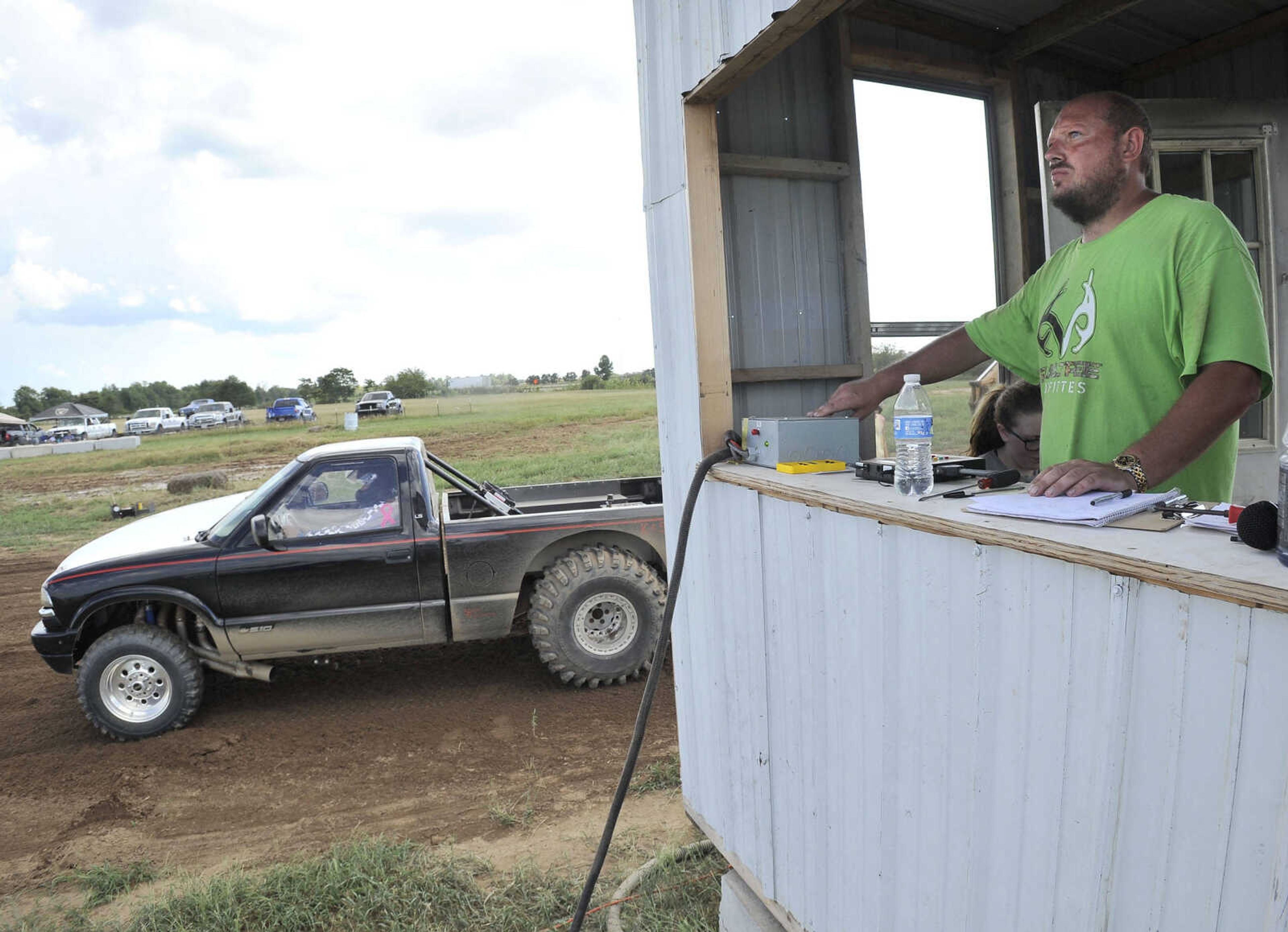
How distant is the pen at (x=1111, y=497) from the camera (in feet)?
5.92

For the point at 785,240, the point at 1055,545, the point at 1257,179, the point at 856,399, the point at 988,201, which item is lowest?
the point at 1055,545

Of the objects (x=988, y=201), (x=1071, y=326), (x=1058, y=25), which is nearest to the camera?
(x=1071, y=326)

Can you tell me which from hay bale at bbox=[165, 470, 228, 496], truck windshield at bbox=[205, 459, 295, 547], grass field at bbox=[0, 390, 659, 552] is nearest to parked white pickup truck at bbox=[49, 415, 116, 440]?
grass field at bbox=[0, 390, 659, 552]

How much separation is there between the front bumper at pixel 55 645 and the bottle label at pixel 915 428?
5510 millimetres

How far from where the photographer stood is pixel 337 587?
19.5 feet

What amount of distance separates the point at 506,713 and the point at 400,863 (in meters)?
1.95

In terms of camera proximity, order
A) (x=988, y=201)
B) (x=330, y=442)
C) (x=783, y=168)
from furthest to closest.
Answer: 1. (x=330, y=442)
2. (x=988, y=201)
3. (x=783, y=168)

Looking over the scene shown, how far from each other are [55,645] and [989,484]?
18.9 feet

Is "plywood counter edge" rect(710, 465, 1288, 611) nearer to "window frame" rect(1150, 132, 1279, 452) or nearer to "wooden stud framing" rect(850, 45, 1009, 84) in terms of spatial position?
"wooden stud framing" rect(850, 45, 1009, 84)

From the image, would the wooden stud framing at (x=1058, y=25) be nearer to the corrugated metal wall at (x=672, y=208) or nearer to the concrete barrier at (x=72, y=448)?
the corrugated metal wall at (x=672, y=208)

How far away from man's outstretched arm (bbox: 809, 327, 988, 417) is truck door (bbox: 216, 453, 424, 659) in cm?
383

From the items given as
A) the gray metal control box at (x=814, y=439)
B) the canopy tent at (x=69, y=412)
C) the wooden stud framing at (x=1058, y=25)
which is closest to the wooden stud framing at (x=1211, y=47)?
the wooden stud framing at (x=1058, y=25)

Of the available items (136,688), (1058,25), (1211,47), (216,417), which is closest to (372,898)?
(136,688)

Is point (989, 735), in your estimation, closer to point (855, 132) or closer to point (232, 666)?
point (855, 132)
